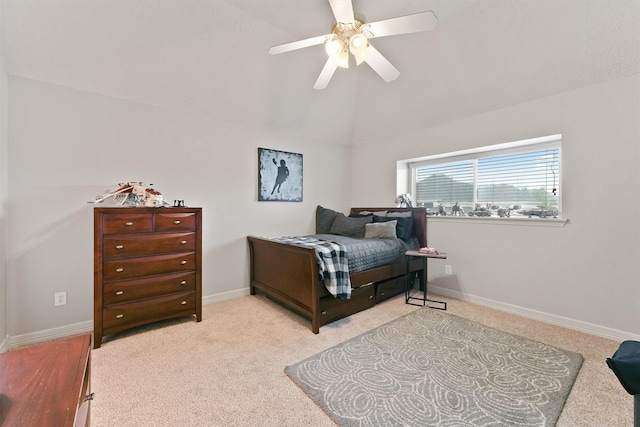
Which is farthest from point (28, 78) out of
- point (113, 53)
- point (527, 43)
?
point (527, 43)

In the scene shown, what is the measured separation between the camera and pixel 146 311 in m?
2.44

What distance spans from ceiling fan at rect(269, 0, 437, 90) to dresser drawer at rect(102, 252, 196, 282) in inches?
82.7

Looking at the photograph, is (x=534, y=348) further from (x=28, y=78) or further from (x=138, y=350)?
(x=28, y=78)

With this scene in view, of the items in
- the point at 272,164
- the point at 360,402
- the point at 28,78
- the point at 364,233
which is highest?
the point at 28,78

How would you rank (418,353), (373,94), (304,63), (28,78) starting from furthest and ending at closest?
(373,94)
(304,63)
(28,78)
(418,353)

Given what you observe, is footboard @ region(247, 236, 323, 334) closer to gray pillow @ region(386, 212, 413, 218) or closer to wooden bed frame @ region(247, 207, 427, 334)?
wooden bed frame @ region(247, 207, 427, 334)

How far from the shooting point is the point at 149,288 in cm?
246

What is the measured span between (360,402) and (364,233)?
7.66ft

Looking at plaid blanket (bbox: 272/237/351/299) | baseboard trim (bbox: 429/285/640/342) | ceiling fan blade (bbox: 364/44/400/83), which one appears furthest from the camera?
plaid blanket (bbox: 272/237/351/299)

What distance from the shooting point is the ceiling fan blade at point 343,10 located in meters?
1.77

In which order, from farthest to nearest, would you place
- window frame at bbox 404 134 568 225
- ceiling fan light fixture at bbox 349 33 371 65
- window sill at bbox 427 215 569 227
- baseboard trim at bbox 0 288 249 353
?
window frame at bbox 404 134 568 225 < window sill at bbox 427 215 569 227 < baseboard trim at bbox 0 288 249 353 < ceiling fan light fixture at bbox 349 33 371 65

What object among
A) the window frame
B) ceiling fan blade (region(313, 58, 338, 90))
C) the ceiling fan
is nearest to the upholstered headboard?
the window frame

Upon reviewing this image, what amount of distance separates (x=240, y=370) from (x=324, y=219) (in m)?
2.59

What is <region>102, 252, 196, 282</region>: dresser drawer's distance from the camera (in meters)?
2.28
